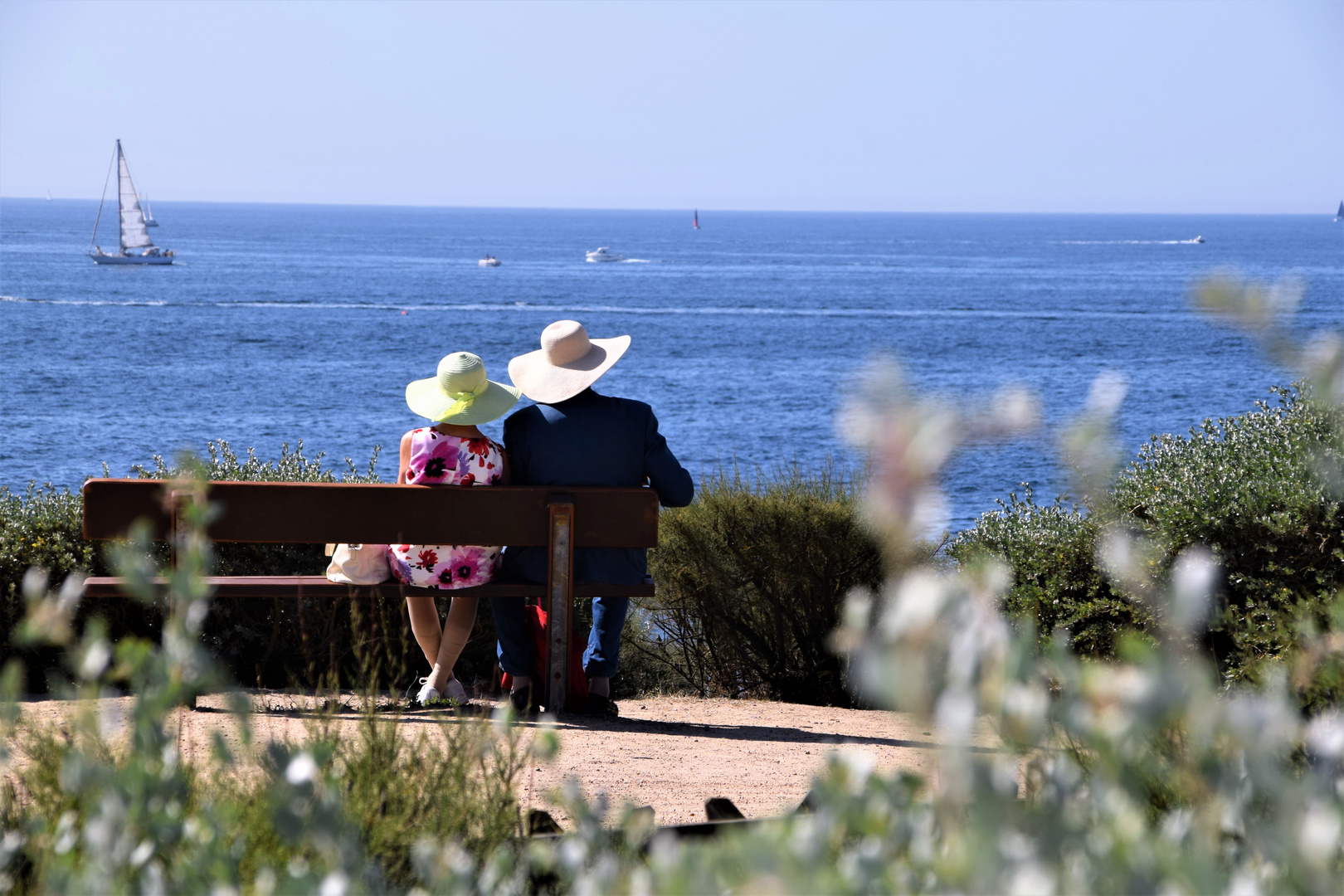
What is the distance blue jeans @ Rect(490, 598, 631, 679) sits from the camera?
5.03 metres

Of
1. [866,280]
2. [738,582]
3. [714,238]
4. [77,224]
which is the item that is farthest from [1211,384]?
[77,224]

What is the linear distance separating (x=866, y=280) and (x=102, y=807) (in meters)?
98.9

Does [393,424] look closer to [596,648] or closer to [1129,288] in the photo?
[596,648]

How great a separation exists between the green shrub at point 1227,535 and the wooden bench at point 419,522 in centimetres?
178

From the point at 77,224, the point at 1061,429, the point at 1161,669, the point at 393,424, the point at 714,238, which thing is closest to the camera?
the point at 1061,429

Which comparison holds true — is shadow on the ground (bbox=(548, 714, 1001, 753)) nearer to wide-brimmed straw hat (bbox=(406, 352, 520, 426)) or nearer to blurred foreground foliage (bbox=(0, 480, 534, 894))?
wide-brimmed straw hat (bbox=(406, 352, 520, 426))

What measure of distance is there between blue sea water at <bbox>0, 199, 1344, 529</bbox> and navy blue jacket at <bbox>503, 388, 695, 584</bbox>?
2229 millimetres

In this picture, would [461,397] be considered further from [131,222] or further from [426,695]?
[131,222]

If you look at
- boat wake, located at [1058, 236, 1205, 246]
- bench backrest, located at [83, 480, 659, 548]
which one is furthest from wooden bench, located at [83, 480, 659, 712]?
boat wake, located at [1058, 236, 1205, 246]

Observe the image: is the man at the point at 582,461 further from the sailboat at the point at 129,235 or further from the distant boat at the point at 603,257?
the distant boat at the point at 603,257

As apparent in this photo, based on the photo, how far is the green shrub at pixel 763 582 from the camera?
6.64m

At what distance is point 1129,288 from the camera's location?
91.0 meters

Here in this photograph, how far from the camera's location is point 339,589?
15.9 feet

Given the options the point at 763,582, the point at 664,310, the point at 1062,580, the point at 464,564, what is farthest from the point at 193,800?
the point at 664,310
